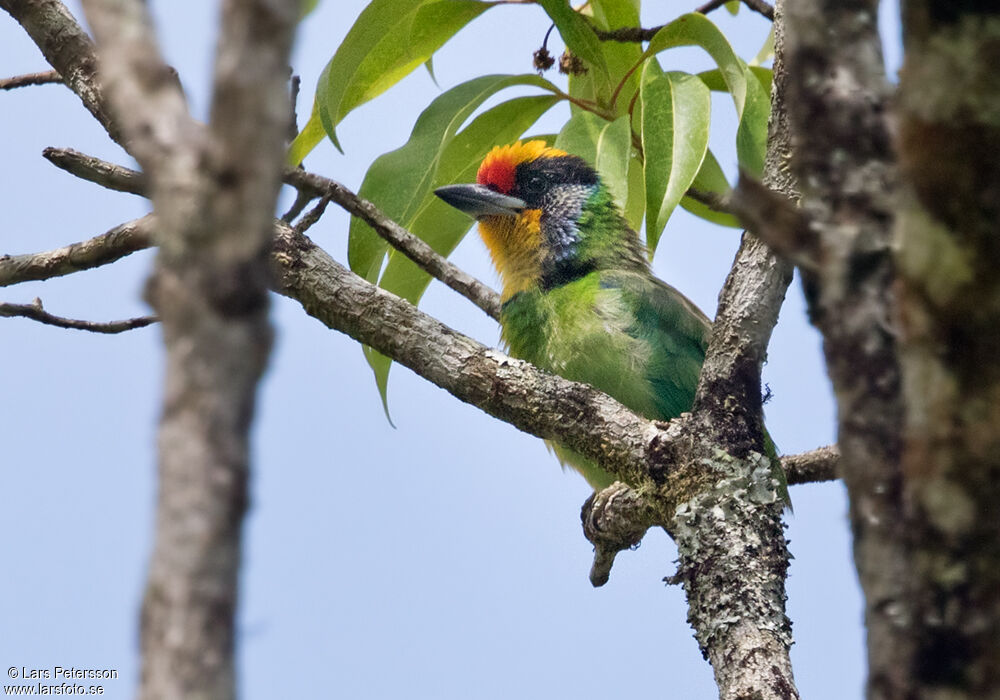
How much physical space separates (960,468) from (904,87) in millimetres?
400

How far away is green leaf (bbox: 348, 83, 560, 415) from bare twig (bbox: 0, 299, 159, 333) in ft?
2.08

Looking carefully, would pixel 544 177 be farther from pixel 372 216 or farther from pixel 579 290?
pixel 372 216

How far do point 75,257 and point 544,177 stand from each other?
197 centimetres

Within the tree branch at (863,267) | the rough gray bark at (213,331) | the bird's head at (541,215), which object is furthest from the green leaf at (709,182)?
the rough gray bark at (213,331)

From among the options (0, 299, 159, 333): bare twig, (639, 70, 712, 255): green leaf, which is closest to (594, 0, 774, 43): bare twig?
(639, 70, 712, 255): green leaf

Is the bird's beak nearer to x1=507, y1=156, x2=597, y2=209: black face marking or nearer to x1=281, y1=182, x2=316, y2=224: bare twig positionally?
x1=507, y1=156, x2=597, y2=209: black face marking

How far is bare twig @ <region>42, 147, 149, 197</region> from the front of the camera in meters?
2.79

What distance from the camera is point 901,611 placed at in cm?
120

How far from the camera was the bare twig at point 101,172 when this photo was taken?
2.79 metres

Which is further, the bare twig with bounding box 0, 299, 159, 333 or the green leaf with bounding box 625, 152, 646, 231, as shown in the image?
the green leaf with bounding box 625, 152, 646, 231

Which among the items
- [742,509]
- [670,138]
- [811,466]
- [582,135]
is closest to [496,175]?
[582,135]

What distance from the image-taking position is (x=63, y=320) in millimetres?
2926

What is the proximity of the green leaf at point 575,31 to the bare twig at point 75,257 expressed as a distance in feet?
4.27

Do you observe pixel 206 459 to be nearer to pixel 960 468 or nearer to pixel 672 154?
pixel 960 468
